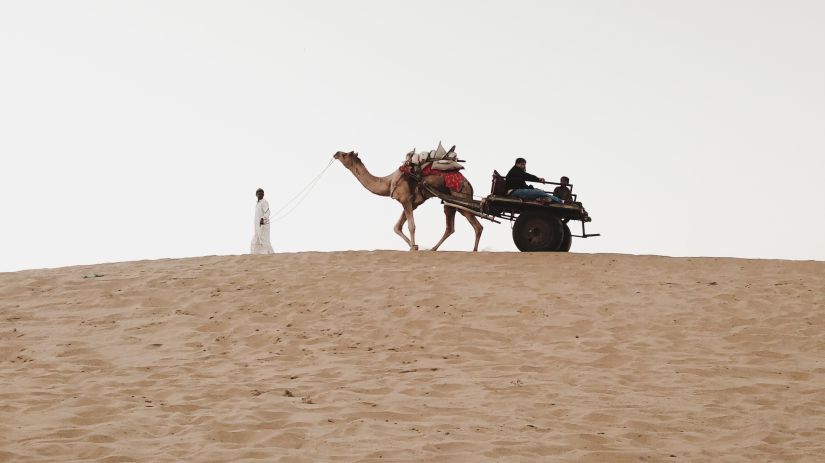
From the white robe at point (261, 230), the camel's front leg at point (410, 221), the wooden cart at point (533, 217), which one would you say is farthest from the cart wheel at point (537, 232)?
the white robe at point (261, 230)

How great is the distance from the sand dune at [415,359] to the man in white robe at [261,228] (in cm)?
242

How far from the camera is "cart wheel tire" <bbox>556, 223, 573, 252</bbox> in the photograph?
58.9ft

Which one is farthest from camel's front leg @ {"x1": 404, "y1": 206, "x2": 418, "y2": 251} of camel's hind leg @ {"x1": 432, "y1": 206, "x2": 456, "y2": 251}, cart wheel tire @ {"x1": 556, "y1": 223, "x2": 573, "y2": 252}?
cart wheel tire @ {"x1": 556, "y1": 223, "x2": 573, "y2": 252}

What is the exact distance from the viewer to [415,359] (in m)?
11.4

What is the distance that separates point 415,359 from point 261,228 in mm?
9545

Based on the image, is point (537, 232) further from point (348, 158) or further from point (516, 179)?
point (348, 158)

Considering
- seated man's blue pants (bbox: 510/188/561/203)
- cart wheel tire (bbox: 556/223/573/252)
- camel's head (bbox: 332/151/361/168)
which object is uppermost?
→ camel's head (bbox: 332/151/361/168)

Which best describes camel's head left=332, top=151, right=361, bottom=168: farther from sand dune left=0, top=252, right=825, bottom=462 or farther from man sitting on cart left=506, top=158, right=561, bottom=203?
man sitting on cart left=506, top=158, right=561, bottom=203

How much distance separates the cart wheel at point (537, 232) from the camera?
1769cm

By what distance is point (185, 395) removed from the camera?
9484 mm

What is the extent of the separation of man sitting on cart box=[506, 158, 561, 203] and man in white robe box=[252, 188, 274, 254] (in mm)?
5443

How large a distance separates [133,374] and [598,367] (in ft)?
17.1

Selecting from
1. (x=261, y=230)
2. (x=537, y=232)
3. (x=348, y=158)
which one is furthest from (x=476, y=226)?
(x=261, y=230)

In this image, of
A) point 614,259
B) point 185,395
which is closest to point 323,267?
Result: point 614,259
